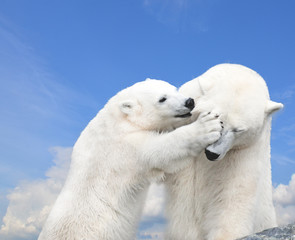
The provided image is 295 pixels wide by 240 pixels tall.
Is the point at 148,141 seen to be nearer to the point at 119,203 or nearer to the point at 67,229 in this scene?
the point at 119,203

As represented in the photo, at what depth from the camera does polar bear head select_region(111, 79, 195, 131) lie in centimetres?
507

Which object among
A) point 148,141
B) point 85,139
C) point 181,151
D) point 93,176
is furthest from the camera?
point 85,139

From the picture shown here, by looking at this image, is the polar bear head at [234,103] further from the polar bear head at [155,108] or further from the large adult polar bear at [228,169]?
the polar bear head at [155,108]

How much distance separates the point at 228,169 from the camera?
519 cm

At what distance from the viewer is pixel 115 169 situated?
509 centimetres

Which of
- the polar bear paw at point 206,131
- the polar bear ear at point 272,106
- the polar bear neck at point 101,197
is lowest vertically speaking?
the polar bear neck at point 101,197

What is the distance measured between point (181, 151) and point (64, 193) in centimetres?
192

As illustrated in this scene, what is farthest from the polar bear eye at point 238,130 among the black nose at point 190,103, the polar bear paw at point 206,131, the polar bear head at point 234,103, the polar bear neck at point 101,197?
the polar bear neck at point 101,197

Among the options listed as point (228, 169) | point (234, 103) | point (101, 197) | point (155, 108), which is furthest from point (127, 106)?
point (228, 169)

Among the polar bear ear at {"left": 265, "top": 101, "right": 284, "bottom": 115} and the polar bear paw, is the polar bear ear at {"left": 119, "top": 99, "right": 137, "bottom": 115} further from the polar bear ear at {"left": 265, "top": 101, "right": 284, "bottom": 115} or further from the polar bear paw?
the polar bear ear at {"left": 265, "top": 101, "right": 284, "bottom": 115}

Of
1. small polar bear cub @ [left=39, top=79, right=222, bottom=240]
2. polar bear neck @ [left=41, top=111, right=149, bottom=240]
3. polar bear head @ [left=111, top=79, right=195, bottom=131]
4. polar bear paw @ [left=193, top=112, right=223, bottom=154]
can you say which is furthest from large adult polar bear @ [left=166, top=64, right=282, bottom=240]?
polar bear neck @ [left=41, top=111, right=149, bottom=240]

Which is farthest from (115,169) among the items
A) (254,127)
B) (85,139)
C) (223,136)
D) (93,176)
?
(254,127)

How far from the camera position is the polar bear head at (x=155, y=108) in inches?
200

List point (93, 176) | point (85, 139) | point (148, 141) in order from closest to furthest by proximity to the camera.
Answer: point (148, 141) < point (93, 176) < point (85, 139)
